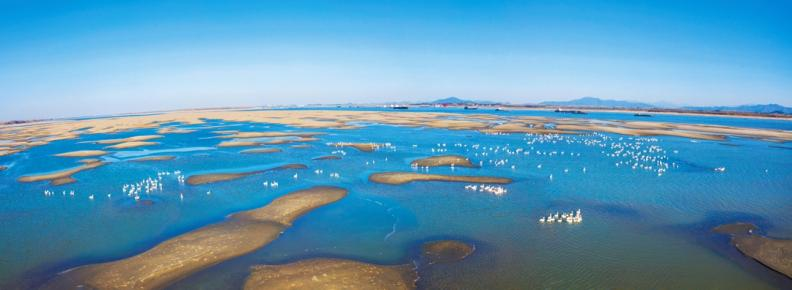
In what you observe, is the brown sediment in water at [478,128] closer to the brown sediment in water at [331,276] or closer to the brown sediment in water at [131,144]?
the brown sediment in water at [131,144]

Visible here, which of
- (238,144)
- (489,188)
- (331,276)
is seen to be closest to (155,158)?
(238,144)

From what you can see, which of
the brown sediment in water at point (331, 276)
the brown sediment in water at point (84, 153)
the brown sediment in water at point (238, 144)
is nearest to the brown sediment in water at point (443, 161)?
the brown sediment in water at point (331, 276)

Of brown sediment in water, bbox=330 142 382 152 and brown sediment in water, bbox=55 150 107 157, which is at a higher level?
brown sediment in water, bbox=330 142 382 152

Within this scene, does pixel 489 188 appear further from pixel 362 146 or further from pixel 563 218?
pixel 362 146

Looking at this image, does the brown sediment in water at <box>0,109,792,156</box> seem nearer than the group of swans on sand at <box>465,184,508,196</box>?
No

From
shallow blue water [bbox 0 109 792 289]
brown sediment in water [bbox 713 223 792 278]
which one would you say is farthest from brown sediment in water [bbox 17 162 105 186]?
brown sediment in water [bbox 713 223 792 278]

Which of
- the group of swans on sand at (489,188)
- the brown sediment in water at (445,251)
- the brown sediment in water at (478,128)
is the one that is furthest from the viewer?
the brown sediment in water at (478,128)

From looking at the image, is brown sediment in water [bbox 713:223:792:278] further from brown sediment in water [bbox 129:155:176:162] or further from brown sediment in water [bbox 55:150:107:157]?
brown sediment in water [bbox 55:150:107:157]
